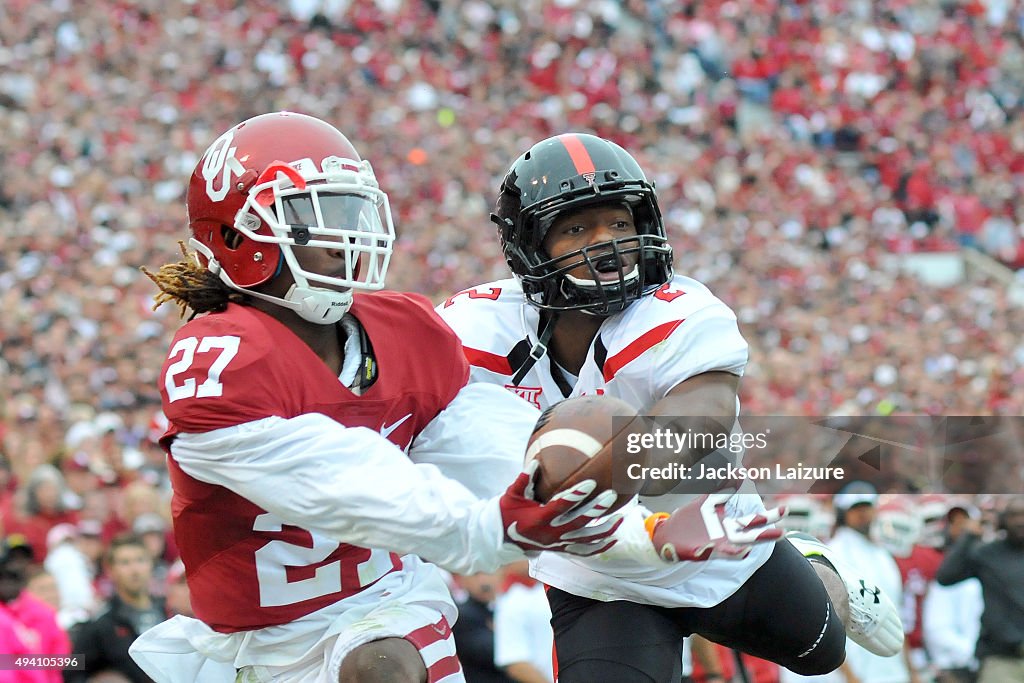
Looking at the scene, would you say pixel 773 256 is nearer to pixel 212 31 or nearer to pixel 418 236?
pixel 418 236

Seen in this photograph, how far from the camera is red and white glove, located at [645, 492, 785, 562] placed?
9.00 ft

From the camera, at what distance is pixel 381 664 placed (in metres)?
2.94

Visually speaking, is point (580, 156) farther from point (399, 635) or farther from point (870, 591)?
point (870, 591)

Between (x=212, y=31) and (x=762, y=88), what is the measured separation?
281 inches

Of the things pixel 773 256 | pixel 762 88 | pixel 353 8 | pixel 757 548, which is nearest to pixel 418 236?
pixel 773 256

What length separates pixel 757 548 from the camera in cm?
370

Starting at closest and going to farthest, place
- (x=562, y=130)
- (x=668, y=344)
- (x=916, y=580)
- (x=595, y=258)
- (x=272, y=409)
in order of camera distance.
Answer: (x=272, y=409) → (x=668, y=344) → (x=595, y=258) → (x=916, y=580) → (x=562, y=130)

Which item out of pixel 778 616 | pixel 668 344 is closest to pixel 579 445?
pixel 668 344

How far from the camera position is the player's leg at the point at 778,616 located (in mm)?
3721

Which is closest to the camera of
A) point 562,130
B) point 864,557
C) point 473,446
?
point 473,446

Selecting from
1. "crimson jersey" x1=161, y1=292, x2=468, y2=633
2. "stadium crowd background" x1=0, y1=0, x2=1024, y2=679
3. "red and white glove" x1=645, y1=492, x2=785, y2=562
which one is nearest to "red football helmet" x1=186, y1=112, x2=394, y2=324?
"crimson jersey" x1=161, y1=292, x2=468, y2=633

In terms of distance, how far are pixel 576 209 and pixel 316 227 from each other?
0.86 m

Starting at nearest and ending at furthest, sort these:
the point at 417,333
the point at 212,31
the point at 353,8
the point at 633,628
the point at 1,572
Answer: the point at 417,333 → the point at 633,628 → the point at 1,572 → the point at 212,31 → the point at 353,8

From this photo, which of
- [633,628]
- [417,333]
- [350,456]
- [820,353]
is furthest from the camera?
[820,353]
